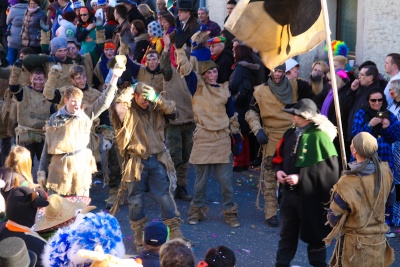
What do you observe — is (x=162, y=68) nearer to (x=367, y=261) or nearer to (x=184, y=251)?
(x=367, y=261)

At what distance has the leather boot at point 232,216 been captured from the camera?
9.05 meters

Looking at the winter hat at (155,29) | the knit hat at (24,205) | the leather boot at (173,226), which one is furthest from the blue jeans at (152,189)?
the winter hat at (155,29)

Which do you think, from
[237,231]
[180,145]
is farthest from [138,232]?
[180,145]

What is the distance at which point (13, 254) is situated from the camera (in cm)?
429

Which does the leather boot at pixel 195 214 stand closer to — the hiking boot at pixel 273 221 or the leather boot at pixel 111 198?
the hiking boot at pixel 273 221

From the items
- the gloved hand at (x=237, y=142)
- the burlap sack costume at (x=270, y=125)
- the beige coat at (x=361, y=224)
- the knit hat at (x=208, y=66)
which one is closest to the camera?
the beige coat at (x=361, y=224)

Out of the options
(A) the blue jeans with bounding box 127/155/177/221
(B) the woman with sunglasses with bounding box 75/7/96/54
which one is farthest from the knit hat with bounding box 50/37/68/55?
(A) the blue jeans with bounding box 127/155/177/221

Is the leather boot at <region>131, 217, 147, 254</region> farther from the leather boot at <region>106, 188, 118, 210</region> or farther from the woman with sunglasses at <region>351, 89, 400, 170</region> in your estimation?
the woman with sunglasses at <region>351, 89, 400, 170</region>

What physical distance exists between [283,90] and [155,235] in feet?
12.3

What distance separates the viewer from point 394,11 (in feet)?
37.6

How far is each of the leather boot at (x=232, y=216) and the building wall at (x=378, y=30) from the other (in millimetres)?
3760

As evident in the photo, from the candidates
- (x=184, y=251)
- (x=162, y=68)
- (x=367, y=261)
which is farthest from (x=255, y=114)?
(x=184, y=251)

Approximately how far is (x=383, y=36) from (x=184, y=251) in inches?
295

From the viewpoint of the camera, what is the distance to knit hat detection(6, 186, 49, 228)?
18.9 feet
